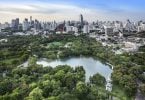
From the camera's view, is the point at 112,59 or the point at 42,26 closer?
→ the point at 112,59

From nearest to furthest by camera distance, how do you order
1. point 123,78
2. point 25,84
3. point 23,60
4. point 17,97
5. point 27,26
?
1. point 17,97
2. point 25,84
3. point 123,78
4. point 23,60
5. point 27,26

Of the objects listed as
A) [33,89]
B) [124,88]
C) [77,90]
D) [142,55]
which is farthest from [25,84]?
[142,55]

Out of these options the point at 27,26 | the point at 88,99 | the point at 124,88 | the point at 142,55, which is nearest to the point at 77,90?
the point at 88,99

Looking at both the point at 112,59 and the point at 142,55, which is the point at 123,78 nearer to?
the point at 112,59

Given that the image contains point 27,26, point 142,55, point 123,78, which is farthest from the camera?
point 27,26

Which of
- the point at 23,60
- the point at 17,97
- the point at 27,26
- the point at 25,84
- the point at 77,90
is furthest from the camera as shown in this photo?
the point at 27,26

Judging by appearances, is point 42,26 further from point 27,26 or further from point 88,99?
point 88,99
